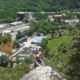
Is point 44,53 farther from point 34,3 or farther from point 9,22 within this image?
point 34,3

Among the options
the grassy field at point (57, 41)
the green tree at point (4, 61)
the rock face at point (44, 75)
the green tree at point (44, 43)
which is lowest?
the grassy field at point (57, 41)

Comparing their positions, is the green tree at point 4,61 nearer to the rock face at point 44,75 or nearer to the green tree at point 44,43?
the green tree at point 44,43

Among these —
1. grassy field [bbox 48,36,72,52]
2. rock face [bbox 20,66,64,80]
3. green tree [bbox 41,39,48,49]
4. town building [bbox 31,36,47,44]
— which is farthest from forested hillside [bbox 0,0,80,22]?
rock face [bbox 20,66,64,80]

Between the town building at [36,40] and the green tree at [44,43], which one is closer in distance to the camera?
the green tree at [44,43]

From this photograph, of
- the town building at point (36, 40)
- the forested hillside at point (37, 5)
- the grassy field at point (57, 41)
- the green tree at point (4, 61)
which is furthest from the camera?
the forested hillside at point (37, 5)

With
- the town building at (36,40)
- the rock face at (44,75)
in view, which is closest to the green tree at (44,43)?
the town building at (36,40)

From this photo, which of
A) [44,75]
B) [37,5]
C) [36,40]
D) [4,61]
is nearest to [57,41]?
[36,40]

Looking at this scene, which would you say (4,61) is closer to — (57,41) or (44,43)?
(44,43)

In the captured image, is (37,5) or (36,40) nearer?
(36,40)

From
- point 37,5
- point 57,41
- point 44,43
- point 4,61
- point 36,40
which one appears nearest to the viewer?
point 4,61

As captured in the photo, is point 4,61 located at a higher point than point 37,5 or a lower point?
higher

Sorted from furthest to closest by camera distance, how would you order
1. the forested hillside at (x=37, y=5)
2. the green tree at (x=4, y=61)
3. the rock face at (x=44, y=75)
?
the forested hillside at (x=37, y=5) → the green tree at (x=4, y=61) → the rock face at (x=44, y=75)
